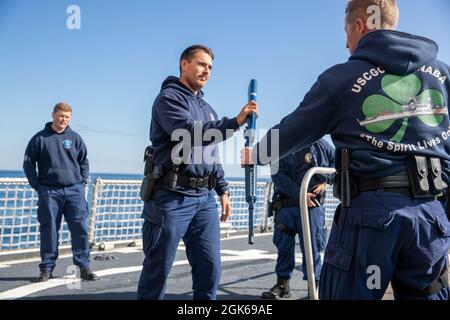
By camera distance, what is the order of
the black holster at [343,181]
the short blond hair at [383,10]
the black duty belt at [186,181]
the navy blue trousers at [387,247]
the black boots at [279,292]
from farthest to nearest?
the black boots at [279,292] < the black duty belt at [186,181] < the short blond hair at [383,10] < the black holster at [343,181] < the navy blue trousers at [387,247]

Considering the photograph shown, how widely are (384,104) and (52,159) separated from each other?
4880 millimetres

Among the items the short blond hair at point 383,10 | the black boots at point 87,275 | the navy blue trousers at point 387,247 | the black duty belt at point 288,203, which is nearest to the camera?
the navy blue trousers at point 387,247

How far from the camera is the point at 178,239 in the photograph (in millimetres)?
3154

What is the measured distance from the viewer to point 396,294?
1928 mm

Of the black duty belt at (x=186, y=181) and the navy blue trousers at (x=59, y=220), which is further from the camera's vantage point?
the navy blue trousers at (x=59, y=220)

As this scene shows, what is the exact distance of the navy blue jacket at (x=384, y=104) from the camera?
1896mm

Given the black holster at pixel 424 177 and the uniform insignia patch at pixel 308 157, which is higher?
the uniform insignia patch at pixel 308 157

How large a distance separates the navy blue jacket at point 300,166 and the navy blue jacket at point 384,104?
273 centimetres

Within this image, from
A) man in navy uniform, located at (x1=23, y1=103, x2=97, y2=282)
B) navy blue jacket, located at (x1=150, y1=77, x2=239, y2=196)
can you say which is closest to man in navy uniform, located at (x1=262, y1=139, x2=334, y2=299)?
navy blue jacket, located at (x1=150, y1=77, x2=239, y2=196)

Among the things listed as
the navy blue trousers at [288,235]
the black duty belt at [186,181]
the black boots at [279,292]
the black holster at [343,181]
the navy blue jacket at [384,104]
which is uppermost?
the navy blue jacket at [384,104]

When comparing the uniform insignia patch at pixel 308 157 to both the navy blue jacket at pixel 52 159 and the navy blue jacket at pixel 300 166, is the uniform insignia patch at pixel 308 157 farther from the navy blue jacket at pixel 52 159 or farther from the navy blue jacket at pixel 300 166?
the navy blue jacket at pixel 52 159

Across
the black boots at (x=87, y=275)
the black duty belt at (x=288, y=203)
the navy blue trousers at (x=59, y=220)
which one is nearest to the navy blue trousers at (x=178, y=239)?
the black duty belt at (x=288, y=203)

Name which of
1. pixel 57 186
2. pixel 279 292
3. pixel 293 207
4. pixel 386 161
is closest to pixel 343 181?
pixel 386 161
